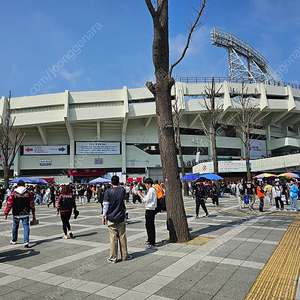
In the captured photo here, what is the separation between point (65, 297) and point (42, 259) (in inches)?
87.2

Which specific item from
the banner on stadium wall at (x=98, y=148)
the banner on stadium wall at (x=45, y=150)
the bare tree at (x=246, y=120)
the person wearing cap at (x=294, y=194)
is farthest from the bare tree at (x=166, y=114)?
the banner on stadium wall at (x=45, y=150)

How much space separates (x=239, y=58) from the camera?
47594 millimetres

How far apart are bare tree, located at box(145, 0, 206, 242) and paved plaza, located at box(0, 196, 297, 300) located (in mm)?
718

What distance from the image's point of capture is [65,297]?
3447 mm

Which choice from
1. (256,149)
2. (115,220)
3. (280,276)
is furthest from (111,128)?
(280,276)

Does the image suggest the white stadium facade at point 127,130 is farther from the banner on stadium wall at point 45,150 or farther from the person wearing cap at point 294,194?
the person wearing cap at point 294,194

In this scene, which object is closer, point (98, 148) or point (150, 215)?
point (150, 215)

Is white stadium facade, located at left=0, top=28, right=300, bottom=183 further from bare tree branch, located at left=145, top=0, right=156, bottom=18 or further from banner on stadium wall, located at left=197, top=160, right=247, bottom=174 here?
bare tree branch, located at left=145, top=0, right=156, bottom=18

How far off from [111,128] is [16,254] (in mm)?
36696

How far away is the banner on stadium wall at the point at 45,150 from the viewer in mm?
40125

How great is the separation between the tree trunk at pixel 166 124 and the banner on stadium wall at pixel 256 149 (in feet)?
140

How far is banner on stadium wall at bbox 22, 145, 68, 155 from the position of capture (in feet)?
132

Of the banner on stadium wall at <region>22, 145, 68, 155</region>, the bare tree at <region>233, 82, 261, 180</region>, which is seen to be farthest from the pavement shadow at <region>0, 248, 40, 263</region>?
the banner on stadium wall at <region>22, 145, 68, 155</region>

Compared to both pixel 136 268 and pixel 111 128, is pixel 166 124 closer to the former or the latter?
pixel 136 268
